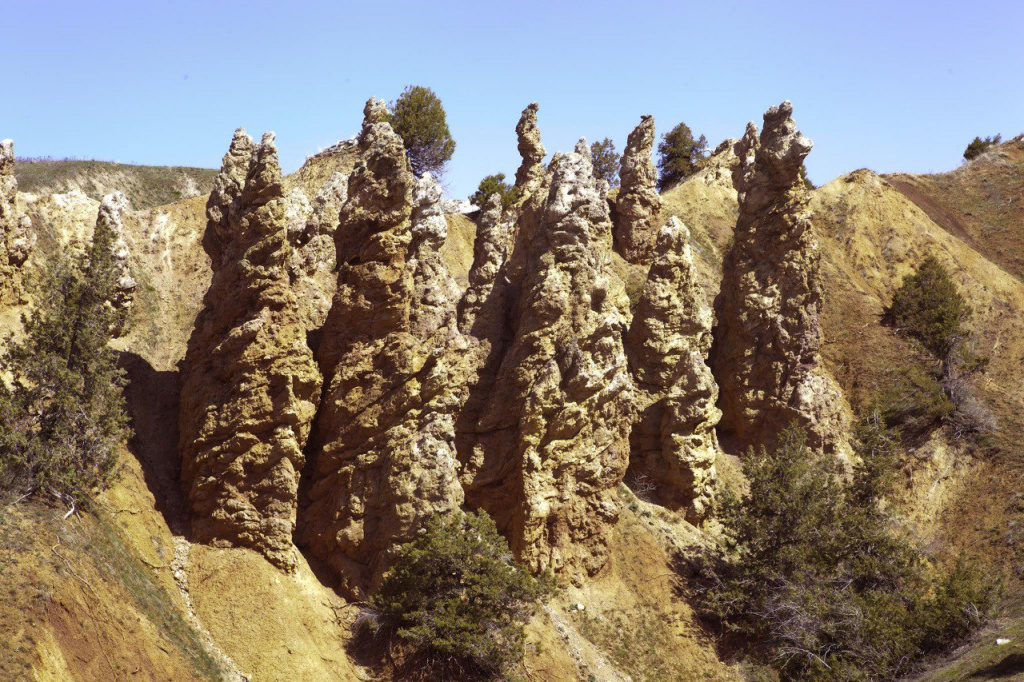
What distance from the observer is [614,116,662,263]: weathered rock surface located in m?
46.7

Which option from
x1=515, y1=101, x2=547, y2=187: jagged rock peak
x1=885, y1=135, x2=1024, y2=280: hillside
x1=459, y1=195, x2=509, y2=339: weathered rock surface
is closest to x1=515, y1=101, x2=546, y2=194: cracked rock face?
x1=515, y1=101, x2=547, y2=187: jagged rock peak

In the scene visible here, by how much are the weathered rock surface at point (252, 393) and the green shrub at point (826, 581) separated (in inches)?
560

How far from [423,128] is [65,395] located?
40091mm

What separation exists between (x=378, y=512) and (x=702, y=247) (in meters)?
30.1

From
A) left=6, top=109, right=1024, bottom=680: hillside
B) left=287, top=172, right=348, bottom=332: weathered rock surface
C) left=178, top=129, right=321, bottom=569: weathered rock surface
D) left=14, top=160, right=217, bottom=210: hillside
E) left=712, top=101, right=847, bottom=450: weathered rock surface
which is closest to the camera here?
left=6, top=109, right=1024, bottom=680: hillside

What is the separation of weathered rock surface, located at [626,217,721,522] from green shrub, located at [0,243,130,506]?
60.4 ft

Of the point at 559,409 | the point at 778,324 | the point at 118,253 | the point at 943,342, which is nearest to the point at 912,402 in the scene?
the point at 943,342

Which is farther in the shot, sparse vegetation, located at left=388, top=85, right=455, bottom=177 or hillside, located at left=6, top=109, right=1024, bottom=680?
sparse vegetation, located at left=388, top=85, right=455, bottom=177

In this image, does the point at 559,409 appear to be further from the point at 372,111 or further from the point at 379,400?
the point at 372,111

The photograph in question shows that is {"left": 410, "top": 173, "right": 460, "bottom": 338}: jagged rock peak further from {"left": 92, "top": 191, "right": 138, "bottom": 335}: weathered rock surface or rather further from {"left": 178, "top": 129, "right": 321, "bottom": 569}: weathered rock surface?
{"left": 92, "top": 191, "right": 138, "bottom": 335}: weathered rock surface

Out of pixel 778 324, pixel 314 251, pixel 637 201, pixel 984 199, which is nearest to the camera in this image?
pixel 314 251

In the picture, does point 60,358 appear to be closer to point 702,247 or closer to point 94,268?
point 94,268

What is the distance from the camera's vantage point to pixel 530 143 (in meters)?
50.9

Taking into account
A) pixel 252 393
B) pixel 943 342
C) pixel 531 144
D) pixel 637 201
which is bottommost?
pixel 943 342
